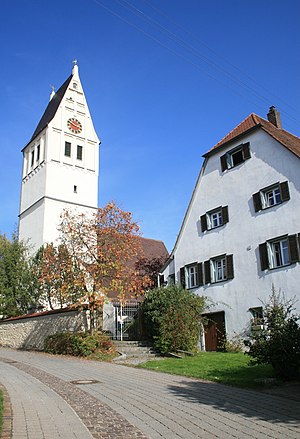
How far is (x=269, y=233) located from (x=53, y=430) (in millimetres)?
15877

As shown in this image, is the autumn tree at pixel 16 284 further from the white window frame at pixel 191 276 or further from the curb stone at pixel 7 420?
the curb stone at pixel 7 420

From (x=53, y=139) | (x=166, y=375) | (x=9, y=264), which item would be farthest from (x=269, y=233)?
(x=53, y=139)

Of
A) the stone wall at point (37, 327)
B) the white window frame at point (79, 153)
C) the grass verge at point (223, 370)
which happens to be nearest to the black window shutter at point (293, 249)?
the grass verge at point (223, 370)

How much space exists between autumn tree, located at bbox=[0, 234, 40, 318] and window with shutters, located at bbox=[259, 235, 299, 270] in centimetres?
1690

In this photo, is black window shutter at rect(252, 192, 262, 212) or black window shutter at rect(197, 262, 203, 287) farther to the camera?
black window shutter at rect(197, 262, 203, 287)

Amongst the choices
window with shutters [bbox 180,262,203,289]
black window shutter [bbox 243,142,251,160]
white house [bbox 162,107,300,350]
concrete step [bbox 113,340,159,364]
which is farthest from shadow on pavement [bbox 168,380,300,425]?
black window shutter [bbox 243,142,251,160]

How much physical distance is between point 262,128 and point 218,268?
7.51m

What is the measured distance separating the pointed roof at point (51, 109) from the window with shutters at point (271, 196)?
30236 millimetres

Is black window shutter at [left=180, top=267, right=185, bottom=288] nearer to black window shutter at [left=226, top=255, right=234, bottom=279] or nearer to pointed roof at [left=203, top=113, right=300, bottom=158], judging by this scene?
black window shutter at [left=226, top=255, right=234, bottom=279]

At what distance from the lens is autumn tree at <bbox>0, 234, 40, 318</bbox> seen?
29.9 metres

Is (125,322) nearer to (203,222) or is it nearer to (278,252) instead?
(203,222)

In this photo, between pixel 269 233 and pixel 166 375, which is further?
pixel 269 233

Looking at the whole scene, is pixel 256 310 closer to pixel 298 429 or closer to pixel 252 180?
pixel 252 180

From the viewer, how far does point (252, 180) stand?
2203 centimetres
